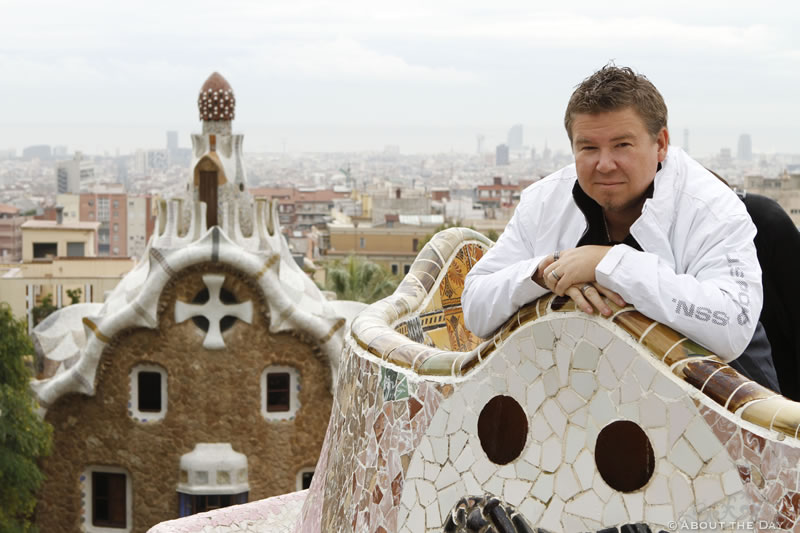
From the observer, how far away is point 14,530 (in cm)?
1605

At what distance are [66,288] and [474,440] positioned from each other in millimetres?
30358

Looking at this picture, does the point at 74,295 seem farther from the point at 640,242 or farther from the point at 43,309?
the point at 640,242

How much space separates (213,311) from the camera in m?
17.0

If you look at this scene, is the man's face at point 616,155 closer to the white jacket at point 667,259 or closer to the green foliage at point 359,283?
the white jacket at point 667,259

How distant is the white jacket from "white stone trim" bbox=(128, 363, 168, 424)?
1341 cm

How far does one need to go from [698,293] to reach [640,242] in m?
0.33

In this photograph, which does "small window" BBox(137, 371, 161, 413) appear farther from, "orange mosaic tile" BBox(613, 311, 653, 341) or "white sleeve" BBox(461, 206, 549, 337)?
"orange mosaic tile" BBox(613, 311, 653, 341)

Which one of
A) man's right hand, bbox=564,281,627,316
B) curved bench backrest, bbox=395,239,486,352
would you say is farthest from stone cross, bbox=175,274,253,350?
man's right hand, bbox=564,281,627,316

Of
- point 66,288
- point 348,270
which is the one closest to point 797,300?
point 348,270

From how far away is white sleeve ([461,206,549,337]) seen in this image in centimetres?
394

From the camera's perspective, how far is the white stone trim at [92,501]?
1750 centimetres

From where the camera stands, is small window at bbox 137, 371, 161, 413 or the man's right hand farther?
small window at bbox 137, 371, 161, 413

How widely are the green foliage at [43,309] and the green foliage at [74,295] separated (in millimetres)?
527

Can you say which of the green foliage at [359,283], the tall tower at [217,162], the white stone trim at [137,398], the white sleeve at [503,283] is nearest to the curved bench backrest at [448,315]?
the white sleeve at [503,283]
